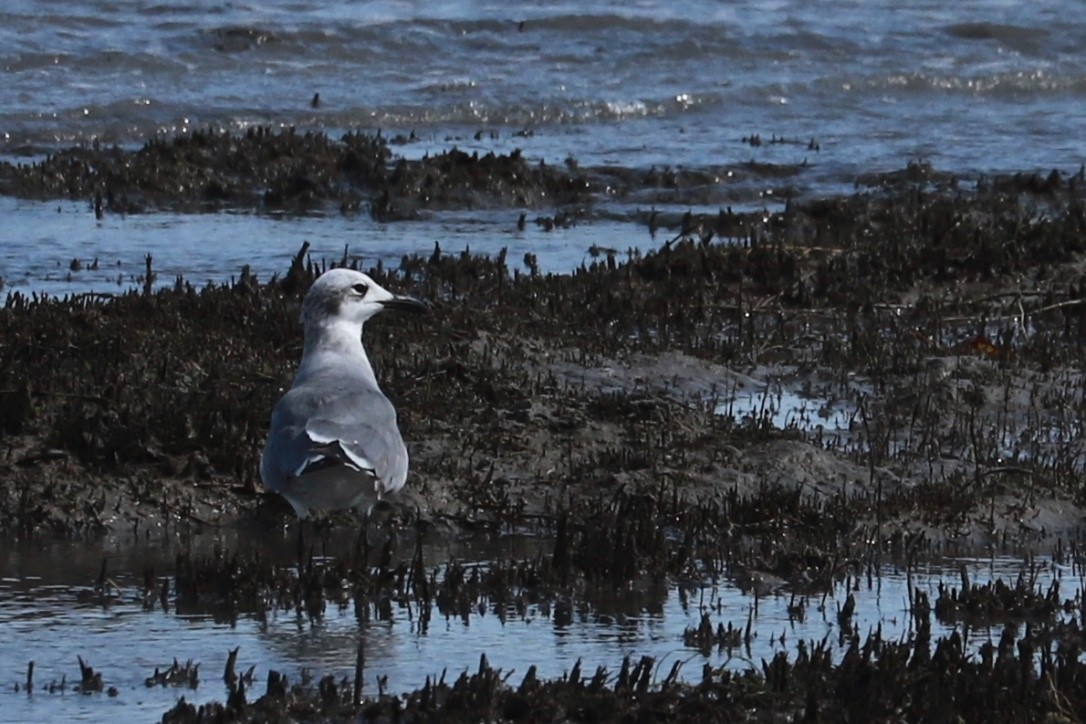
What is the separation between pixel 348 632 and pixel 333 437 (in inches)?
37.7

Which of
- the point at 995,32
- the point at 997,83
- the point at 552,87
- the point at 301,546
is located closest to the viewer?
the point at 301,546

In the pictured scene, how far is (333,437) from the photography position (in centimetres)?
754

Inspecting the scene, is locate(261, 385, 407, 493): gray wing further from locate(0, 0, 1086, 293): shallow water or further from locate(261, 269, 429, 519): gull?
locate(0, 0, 1086, 293): shallow water

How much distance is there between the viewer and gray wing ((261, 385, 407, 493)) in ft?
24.5

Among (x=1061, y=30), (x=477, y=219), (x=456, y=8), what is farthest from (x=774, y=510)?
(x=1061, y=30)

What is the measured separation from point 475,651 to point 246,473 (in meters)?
2.29

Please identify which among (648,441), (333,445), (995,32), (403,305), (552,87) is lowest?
(648,441)

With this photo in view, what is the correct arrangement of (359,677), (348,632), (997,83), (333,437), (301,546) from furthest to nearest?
(997,83) → (333,437) → (301,546) → (348,632) → (359,677)

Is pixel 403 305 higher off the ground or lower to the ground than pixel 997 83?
lower

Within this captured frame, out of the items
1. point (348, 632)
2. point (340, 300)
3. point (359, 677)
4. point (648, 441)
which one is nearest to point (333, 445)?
point (348, 632)

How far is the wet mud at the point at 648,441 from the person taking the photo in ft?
20.1

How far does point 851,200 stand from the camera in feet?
56.2

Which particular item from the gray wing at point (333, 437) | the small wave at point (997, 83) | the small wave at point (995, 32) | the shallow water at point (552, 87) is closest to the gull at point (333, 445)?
the gray wing at point (333, 437)

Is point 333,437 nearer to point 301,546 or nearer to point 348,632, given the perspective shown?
point 301,546
